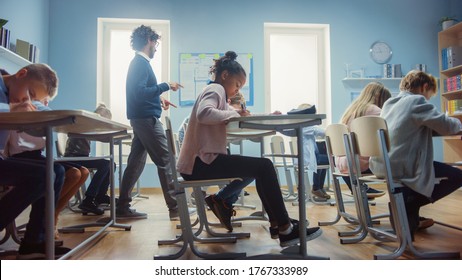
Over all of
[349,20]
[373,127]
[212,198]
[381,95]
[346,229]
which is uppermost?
[349,20]

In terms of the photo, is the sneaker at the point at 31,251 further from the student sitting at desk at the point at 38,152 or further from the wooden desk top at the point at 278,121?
the wooden desk top at the point at 278,121

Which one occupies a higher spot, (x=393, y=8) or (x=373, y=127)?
(x=393, y=8)

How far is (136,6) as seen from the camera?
4.57 m

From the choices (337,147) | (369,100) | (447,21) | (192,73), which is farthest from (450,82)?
(337,147)

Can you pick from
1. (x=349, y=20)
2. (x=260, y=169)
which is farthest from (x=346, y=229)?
(x=349, y=20)

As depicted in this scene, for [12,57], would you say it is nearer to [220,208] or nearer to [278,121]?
[220,208]

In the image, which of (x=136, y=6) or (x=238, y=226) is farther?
(x=136, y=6)

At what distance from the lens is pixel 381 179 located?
1667mm

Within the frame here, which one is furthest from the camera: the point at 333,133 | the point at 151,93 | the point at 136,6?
the point at 136,6

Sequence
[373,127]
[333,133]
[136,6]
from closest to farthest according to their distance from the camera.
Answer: [373,127] < [333,133] < [136,6]

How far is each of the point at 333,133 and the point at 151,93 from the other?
1.18 meters

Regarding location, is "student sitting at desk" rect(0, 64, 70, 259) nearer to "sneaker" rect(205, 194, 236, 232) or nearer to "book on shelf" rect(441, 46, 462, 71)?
"sneaker" rect(205, 194, 236, 232)

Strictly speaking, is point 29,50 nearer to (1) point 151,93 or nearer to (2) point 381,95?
(1) point 151,93
